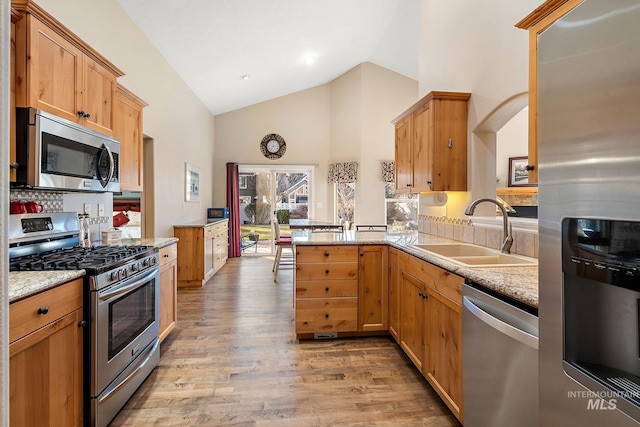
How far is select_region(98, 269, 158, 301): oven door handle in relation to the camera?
1619mm

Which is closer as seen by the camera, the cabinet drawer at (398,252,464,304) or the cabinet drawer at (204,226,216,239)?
the cabinet drawer at (398,252,464,304)

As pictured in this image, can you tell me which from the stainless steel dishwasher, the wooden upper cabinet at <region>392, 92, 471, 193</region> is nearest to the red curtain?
the wooden upper cabinet at <region>392, 92, 471, 193</region>

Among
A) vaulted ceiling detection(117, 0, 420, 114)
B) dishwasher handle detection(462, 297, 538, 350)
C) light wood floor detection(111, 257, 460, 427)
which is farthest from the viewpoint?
vaulted ceiling detection(117, 0, 420, 114)

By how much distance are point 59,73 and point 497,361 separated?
2576mm

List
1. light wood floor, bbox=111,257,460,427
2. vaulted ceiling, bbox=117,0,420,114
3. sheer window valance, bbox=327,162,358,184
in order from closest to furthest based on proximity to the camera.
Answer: light wood floor, bbox=111,257,460,427 → vaulted ceiling, bbox=117,0,420,114 → sheer window valance, bbox=327,162,358,184

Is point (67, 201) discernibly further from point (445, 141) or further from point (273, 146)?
point (273, 146)

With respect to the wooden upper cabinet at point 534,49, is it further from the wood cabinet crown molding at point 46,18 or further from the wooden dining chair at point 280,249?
the wooden dining chair at point 280,249

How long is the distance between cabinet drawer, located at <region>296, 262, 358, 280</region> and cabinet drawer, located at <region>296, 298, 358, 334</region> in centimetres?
20

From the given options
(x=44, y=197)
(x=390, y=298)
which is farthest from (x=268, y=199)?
(x=44, y=197)

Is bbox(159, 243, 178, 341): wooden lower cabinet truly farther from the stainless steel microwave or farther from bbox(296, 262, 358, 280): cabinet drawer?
bbox(296, 262, 358, 280): cabinet drawer

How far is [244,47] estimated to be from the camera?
4355mm

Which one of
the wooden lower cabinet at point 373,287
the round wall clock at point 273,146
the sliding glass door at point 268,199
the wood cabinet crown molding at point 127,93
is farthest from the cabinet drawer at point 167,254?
the round wall clock at point 273,146

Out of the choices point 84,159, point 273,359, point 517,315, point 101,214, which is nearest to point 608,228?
point 517,315

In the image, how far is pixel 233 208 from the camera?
6.95 m
